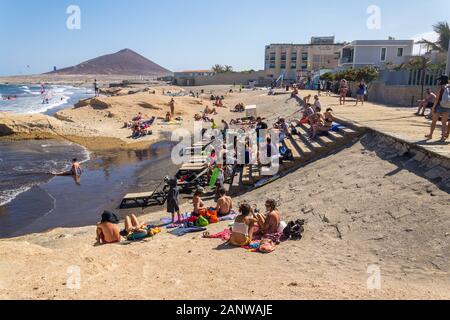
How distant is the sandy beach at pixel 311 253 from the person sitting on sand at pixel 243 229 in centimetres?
22

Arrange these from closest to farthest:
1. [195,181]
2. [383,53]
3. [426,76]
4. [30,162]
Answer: [195,181]
[30,162]
[426,76]
[383,53]

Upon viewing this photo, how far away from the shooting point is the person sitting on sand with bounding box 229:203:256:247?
7082 millimetres

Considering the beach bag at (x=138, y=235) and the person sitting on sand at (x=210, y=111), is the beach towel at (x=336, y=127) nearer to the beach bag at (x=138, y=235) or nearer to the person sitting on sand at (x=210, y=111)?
the beach bag at (x=138, y=235)

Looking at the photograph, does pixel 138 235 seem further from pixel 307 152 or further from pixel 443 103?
pixel 443 103

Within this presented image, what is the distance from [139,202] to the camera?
38.1 feet

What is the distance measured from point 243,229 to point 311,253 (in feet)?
4.32

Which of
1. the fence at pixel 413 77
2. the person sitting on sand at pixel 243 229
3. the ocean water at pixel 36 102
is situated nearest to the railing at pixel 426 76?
the fence at pixel 413 77

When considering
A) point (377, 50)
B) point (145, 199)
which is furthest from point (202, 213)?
point (377, 50)

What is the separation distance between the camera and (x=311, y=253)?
21.2 ft

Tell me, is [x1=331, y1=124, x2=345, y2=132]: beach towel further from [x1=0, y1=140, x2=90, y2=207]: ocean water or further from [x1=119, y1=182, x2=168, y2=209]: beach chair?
[x1=0, y1=140, x2=90, y2=207]: ocean water

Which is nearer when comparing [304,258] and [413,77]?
[304,258]

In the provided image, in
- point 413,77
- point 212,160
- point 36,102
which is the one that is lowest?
point 212,160

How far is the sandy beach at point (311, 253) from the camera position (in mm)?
4766
